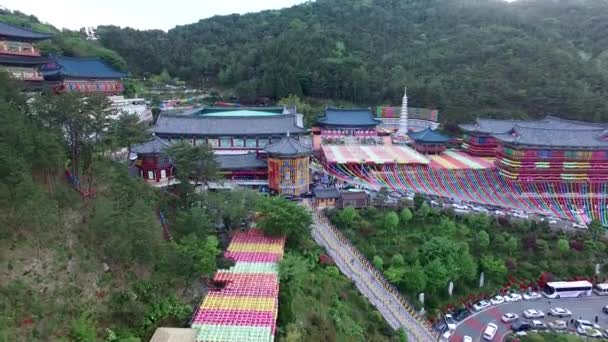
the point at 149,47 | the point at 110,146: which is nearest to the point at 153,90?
the point at 149,47

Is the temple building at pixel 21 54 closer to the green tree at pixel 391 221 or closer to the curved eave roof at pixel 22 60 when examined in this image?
the curved eave roof at pixel 22 60

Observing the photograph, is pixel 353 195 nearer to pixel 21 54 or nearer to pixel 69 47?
pixel 21 54

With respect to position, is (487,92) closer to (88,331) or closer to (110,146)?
(110,146)

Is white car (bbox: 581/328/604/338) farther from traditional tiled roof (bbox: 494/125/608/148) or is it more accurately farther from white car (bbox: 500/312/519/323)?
traditional tiled roof (bbox: 494/125/608/148)

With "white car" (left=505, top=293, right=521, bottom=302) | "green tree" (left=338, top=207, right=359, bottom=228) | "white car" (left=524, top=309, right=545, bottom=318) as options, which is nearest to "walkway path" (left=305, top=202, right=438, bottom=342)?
"green tree" (left=338, top=207, right=359, bottom=228)

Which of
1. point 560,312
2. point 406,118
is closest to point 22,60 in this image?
point 560,312

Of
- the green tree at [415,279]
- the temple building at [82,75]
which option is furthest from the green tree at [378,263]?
the temple building at [82,75]
